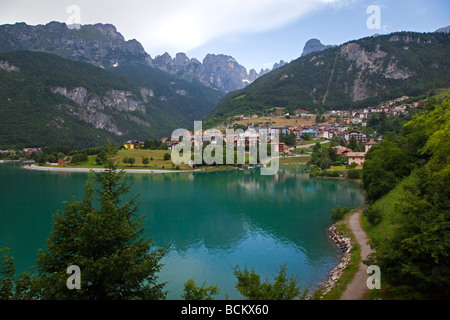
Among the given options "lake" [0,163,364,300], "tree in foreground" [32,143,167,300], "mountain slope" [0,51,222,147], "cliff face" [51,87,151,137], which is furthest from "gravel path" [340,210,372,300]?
"cliff face" [51,87,151,137]

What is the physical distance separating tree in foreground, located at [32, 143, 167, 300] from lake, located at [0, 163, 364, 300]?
3827 mm

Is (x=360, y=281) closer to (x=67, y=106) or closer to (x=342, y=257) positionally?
(x=342, y=257)

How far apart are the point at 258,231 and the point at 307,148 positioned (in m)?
56.3

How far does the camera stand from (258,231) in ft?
69.6

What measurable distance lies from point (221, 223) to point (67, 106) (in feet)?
477

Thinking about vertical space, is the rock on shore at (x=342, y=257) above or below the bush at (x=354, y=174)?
below

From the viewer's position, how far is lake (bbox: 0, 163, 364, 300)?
14953 millimetres

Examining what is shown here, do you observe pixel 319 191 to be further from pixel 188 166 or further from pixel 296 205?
pixel 188 166

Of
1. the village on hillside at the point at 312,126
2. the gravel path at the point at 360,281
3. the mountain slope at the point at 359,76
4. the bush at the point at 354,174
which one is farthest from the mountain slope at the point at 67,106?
the gravel path at the point at 360,281

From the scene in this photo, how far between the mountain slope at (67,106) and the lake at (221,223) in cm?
8175

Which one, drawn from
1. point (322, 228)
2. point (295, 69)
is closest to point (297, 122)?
point (295, 69)

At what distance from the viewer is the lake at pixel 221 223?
49.1 ft

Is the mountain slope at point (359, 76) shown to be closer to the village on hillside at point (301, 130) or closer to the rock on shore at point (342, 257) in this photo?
the village on hillside at point (301, 130)
